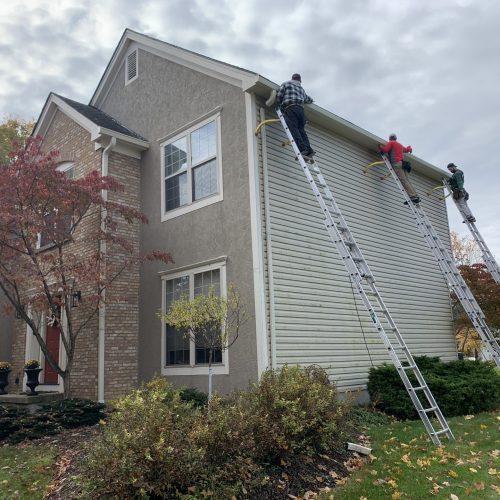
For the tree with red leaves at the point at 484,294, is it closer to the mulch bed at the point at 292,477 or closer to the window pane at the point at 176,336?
the window pane at the point at 176,336

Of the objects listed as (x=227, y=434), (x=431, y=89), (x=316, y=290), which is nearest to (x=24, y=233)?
(x=316, y=290)

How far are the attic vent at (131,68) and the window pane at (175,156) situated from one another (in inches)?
115

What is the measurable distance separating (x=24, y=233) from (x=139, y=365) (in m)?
3.56

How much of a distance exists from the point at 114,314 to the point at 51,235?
208 centimetres

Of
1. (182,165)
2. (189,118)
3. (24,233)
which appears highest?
(189,118)

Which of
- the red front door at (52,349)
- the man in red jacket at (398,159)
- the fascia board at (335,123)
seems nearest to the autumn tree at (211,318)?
the fascia board at (335,123)

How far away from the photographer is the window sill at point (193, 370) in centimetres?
838

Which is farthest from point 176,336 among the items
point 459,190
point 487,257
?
point 459,190

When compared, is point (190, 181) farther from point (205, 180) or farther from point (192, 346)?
point (192, 346)

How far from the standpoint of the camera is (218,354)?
8.64m

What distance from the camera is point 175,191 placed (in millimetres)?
10367

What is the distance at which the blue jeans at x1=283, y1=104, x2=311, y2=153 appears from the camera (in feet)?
28.3

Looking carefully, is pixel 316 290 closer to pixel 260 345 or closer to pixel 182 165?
pixel 260 345

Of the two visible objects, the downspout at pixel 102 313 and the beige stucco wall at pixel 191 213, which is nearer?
the beige stucco wall at pixel 191 213
